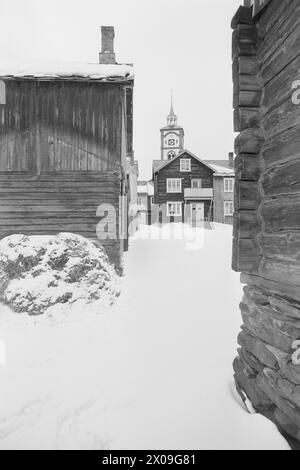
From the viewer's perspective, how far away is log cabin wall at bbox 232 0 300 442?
3178 mm

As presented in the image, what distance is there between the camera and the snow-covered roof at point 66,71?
10.4 meters

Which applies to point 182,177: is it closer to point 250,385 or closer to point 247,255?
point 247,255

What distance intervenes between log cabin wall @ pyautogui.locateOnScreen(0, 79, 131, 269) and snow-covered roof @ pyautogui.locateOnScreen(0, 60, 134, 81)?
0.36 m

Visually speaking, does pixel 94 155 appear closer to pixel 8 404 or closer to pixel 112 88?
pixel 112 88

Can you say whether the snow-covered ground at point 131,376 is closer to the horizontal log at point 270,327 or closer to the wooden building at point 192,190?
the horizontal log at point 270,327

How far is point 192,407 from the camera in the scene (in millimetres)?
4242

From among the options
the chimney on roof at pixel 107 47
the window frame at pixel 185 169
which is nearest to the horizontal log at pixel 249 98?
the chimney on roof at pixel 107 47

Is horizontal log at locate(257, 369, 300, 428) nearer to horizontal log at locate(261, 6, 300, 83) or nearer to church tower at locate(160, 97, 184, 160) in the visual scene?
horizontal log at locate(261, 6, 300, 83)

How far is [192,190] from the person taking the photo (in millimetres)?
32812

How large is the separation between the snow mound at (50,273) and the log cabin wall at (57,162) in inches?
34.1

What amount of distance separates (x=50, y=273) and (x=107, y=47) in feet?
35.8

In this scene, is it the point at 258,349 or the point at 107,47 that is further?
the point at 107,47

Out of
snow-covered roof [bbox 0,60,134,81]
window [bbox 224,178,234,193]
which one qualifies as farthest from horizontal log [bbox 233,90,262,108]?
window [bbox 224,178,234,193]

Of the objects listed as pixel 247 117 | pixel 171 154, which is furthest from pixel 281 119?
pixel 171 154
